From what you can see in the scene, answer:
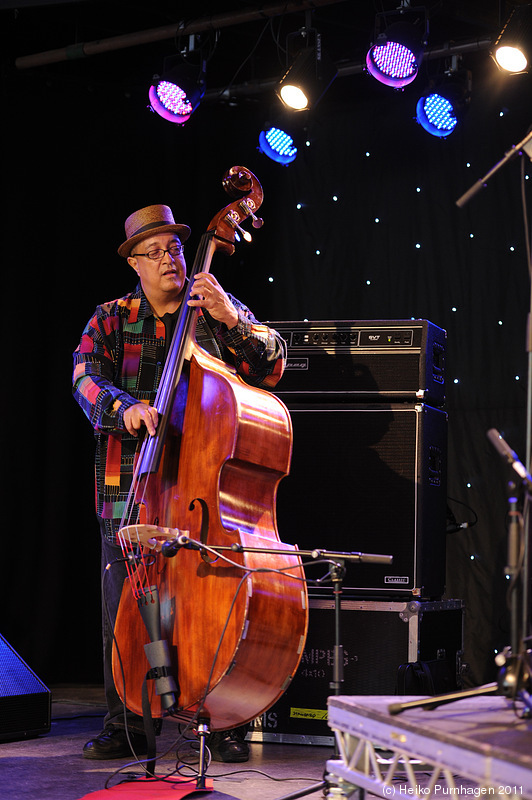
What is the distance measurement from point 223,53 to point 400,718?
4309 millimetres

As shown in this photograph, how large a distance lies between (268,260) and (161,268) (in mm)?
2242

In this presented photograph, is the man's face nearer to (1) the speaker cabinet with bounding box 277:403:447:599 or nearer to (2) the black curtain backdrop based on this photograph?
(1) the speaker cabinet with bounding box 277:403:447:599

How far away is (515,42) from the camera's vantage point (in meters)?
4.07

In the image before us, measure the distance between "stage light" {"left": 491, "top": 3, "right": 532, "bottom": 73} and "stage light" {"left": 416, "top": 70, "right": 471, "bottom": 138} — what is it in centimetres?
52

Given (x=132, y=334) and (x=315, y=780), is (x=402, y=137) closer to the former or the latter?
(x=132, y=334)

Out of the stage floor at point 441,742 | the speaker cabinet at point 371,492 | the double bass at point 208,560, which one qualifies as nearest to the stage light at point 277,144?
the speaker cabinet at point 371,492

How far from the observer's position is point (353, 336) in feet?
13.3

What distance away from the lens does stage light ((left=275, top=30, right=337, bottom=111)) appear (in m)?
4.50

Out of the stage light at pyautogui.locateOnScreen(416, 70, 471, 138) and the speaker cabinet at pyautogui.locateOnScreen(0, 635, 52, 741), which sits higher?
the stage light at pyautogui.locateOnScreen(416, 70, 471, 138)

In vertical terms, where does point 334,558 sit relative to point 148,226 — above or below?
below

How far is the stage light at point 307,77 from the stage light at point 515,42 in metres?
0.83

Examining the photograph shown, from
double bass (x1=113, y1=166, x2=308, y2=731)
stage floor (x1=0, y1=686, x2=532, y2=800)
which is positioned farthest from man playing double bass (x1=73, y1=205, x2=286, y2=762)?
double bass (x1=113, y1=166, x2=308, y2=731)

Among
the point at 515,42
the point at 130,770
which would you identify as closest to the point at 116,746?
the point at 130,770

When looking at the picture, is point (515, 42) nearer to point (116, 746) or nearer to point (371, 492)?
point (371, 492)
